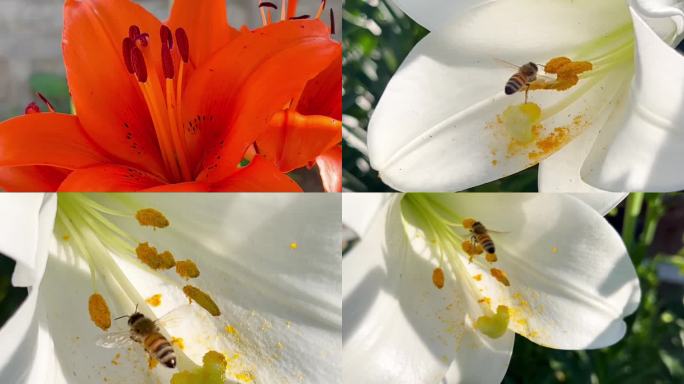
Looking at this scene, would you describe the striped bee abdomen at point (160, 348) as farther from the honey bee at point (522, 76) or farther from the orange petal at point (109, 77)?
the honey bee at point (522, 76)

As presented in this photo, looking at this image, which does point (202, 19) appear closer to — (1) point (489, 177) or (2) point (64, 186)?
(2) point (64, 186)

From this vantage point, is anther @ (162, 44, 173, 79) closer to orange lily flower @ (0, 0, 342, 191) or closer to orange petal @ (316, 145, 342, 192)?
orange lily flower @ (0, 0, 342, 191)

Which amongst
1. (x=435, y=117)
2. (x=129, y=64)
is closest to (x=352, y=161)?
(x=435, y=117)

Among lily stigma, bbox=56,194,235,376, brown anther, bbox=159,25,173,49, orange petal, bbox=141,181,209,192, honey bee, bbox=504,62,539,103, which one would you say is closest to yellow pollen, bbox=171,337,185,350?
lily stigma, bbox=56,194,235,376

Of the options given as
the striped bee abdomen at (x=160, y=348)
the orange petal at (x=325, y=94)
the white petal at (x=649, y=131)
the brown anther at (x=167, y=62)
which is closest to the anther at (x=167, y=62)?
the brown anther at (x=167, y=62)

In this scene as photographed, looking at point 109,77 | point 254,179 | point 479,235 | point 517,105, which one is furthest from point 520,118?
point 109,77

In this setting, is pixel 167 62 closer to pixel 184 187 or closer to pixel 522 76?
pixel 184 187

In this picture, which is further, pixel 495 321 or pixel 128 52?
pixel 495 321
